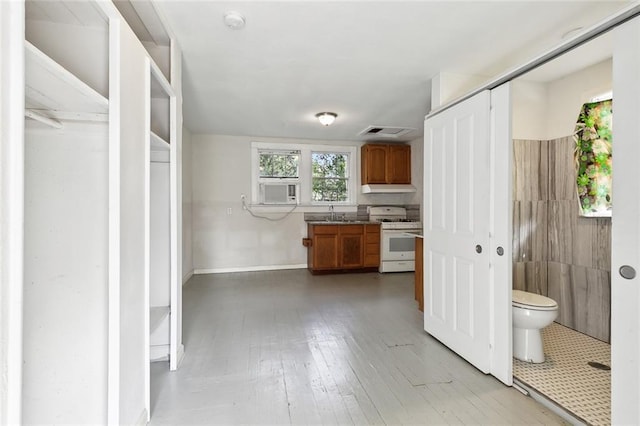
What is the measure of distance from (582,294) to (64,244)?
3.87 m

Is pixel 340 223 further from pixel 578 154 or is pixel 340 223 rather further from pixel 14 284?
pixel 14 284

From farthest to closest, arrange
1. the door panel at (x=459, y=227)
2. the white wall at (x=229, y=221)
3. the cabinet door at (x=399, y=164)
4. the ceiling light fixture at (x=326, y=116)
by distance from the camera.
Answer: the cabinet door at (x=399, y=164) → the white wall at (x=229, y=221) → the ceiling light fixture at (x=326, y=116) → the door panel at (x=459, y=227)

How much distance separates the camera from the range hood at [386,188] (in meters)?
5.45

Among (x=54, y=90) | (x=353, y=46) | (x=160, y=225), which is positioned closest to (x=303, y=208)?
(x=160, y=225)

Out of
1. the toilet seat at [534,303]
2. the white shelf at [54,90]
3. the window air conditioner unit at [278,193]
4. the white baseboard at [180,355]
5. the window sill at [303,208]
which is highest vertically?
the white shelf at [54,90]

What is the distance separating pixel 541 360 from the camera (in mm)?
2184

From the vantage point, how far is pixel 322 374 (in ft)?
6.69

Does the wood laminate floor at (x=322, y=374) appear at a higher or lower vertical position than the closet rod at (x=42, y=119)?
lower

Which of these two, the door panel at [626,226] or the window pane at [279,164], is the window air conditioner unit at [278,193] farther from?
the door panel at [626,226]

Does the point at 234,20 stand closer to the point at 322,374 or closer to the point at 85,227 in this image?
the point at 85,227

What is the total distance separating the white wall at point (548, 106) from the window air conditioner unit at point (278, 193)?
3.49m

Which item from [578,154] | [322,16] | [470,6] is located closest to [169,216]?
[322,16]

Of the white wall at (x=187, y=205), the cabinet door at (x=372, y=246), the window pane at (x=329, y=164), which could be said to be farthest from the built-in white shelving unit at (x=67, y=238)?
the window pane at (x=329, y=164)

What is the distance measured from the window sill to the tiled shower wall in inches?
120
